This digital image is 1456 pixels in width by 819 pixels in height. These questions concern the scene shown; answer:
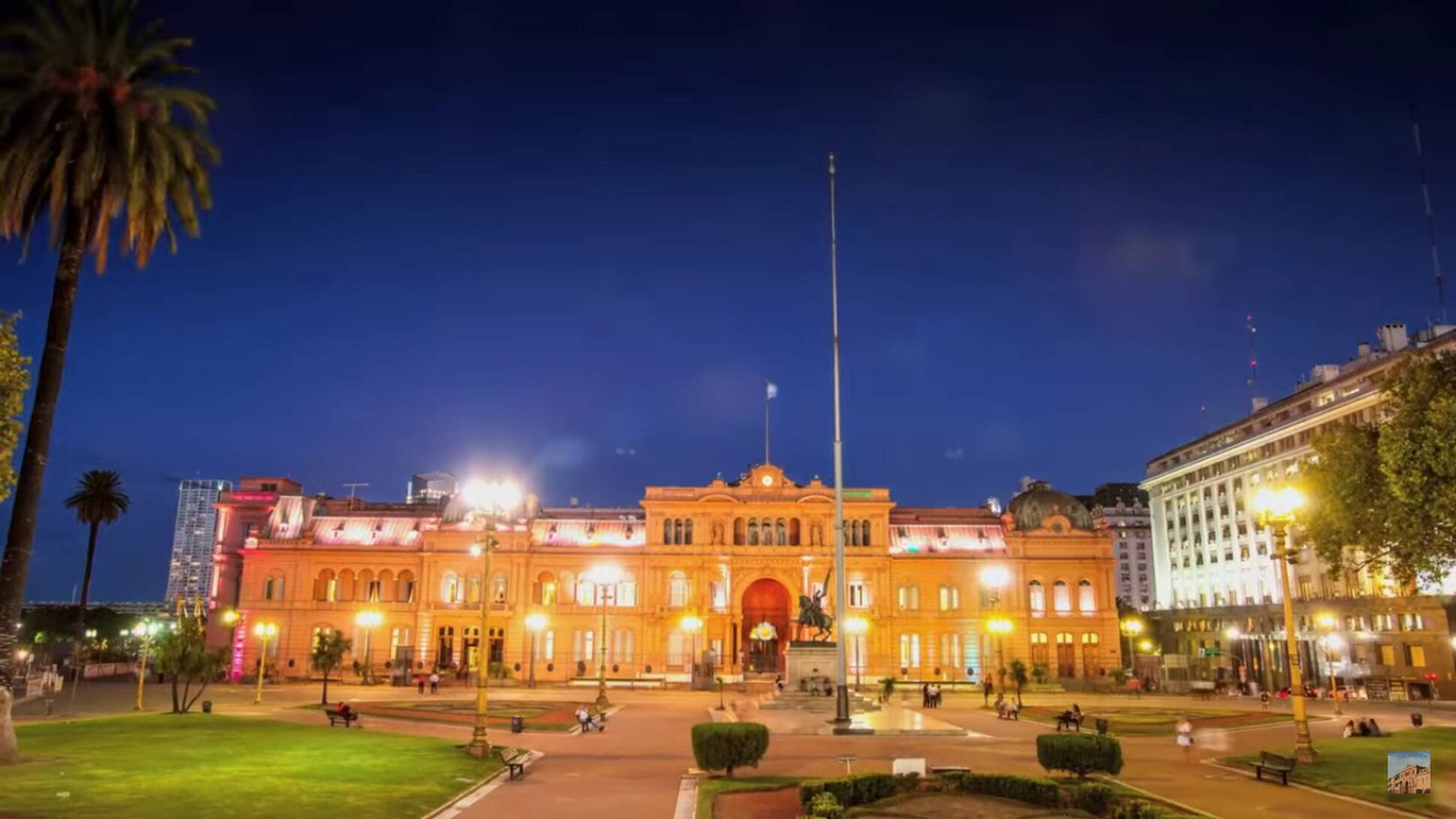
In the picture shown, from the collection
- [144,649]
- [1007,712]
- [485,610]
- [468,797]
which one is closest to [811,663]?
[1007,712]

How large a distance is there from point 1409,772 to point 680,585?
69394 millimetres

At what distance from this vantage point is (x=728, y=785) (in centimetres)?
2620

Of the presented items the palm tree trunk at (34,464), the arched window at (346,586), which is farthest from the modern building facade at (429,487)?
the palm tree trunk at (34,464)

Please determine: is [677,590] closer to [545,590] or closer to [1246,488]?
[545,590]

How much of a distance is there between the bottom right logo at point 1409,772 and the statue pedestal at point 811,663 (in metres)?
34.9

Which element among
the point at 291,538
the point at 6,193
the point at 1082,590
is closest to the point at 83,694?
the point at 291,538

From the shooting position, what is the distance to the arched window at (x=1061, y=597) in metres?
91.6

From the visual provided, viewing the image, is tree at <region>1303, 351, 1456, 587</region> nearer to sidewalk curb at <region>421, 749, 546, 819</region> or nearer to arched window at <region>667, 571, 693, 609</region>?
sidewalk curb at <region>421, 749, 546, 819</region>

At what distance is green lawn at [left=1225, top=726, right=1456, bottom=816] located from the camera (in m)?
24.0

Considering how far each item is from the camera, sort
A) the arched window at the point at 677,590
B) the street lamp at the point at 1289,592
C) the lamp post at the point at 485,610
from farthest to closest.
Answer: the arched window at the point at 677,590 → the lamp post at the point at 485,610 → the street lamp at the point at 1289,592

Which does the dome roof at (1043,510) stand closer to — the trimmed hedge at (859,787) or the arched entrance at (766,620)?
the arched entrance at (766,620)

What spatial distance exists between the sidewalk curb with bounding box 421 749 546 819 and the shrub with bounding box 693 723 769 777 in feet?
18.7

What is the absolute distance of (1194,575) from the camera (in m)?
108

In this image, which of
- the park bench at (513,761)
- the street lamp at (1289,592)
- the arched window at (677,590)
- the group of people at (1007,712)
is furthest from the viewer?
the arched window at (677,590)
